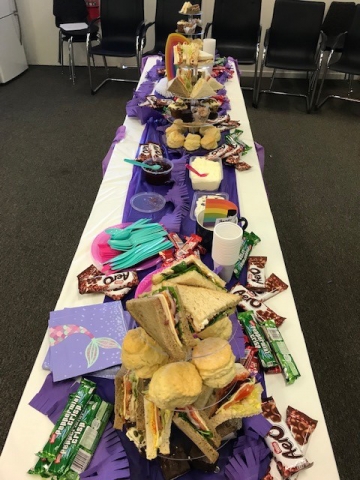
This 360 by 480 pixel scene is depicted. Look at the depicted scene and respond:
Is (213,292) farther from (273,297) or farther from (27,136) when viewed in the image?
(27,136)

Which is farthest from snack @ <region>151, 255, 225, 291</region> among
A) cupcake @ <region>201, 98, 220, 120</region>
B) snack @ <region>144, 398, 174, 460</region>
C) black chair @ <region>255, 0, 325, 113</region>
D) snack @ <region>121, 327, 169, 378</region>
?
black chair @ <region>255, 0, 325, 113</region>

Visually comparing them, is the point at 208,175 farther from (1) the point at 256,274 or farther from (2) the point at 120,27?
(2) the point at 120,27

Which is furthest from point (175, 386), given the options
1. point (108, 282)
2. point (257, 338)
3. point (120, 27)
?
point (120, 27)

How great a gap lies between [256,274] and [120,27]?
149 inches

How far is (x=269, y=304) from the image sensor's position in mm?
1008

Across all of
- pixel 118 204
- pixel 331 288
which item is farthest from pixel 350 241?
pixel 118 204

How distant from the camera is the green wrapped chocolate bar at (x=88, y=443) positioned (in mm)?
682

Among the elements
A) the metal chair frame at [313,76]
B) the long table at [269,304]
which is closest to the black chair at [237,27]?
the metal chair frame at [313,76]

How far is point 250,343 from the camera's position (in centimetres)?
89

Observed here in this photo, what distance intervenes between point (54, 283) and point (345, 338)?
144 centimetres

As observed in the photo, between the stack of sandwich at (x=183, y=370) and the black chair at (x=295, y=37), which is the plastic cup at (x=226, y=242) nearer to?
the stack of sandwich at (x=183, y=370)

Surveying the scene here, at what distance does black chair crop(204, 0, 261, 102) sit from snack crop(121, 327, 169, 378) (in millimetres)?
3587

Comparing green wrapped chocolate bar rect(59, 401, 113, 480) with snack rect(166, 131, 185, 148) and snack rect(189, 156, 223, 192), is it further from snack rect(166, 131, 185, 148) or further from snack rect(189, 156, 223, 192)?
snack rect(166, 131, 185, 148)

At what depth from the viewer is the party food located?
0.59 m
